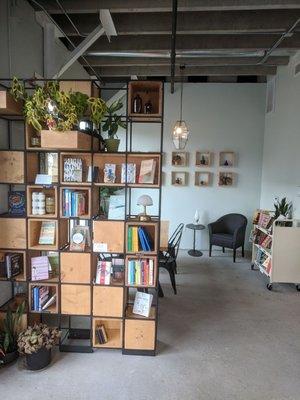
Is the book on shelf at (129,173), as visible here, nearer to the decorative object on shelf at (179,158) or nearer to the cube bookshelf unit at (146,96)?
the cube bookshelf unit at (146,96)

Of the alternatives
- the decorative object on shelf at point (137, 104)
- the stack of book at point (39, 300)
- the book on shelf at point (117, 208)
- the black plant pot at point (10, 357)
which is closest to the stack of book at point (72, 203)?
the book on shelf at point (117, 208)

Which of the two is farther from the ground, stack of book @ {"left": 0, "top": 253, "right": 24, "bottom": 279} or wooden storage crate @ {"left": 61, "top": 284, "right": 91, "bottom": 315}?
stack of book @ {"left": 0, "top": 253, "right": 24, "bottom": 279}

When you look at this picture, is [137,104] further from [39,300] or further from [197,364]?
[197,364]

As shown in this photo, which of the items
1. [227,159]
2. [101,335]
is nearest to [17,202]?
[101,335]

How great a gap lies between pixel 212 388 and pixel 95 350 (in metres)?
1.11

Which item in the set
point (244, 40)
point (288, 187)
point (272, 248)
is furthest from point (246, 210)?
point (244, 40)

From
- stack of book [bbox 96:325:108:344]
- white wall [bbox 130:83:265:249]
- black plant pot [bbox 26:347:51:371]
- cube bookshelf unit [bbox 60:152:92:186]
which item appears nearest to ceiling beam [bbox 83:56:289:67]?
white wall [bbox 130:83:265:249]

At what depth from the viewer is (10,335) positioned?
8.57 feet

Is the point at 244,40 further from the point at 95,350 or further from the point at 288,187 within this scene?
the point at 95,350

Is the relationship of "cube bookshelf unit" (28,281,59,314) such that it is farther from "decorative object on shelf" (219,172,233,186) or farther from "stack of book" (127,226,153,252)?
"decorative object on shelf" (219,172,233,186)

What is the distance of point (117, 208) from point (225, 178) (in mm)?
4086

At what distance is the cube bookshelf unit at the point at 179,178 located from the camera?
639cm

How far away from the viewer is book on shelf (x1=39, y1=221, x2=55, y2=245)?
108 inches

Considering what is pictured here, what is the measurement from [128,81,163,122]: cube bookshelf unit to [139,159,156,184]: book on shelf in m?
0.40
